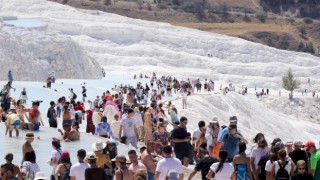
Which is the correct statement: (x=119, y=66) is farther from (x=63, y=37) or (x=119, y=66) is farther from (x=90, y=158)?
(x=90, y=158)

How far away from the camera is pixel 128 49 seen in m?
83.8

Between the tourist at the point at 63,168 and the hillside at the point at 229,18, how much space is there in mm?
107452

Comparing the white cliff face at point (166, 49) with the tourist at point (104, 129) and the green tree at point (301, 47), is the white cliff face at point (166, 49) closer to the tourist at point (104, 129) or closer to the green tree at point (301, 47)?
the green tree at point (301, 47)

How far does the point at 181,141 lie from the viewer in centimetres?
1502

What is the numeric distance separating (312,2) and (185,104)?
120 metres

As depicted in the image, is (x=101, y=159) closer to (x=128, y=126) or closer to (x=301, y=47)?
(x=128, y=126)

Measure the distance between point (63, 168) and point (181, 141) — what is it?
4246 millimetres

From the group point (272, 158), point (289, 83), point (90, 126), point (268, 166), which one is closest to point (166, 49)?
point (289, 83)

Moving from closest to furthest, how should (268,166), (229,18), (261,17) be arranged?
(268,166), (261,17), (229,18)

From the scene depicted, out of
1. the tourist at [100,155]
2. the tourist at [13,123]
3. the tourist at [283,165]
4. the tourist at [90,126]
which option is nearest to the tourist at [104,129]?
the tourist at [13,123]

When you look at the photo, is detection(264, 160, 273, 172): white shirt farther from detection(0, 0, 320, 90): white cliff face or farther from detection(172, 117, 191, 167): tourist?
detection(0, 0, 320, 90): white cliff face

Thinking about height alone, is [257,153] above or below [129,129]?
above

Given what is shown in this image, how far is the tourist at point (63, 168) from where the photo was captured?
435 inches

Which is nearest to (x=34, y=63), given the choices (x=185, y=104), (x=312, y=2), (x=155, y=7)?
(x=185, y=104)
